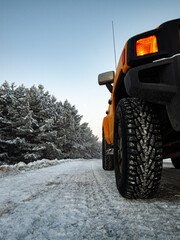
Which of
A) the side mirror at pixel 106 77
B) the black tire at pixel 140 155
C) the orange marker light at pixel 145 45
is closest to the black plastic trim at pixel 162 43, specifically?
the orange marker light at pixel 145 45

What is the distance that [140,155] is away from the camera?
1.04m

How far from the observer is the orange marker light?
1017mm

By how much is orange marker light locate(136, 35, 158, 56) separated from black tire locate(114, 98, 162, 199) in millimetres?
429

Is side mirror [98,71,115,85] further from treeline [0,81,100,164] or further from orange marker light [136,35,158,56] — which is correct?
treeline [0,81,100,164]

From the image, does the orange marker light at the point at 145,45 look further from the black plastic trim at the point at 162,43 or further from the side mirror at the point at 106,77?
the side mirror at the point at 106,77

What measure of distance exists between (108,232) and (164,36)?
1.19 meters

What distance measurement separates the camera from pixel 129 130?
42.2 inches

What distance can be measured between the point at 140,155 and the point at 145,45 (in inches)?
31.0

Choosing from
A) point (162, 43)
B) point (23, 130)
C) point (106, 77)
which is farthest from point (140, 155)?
point (23, 130)

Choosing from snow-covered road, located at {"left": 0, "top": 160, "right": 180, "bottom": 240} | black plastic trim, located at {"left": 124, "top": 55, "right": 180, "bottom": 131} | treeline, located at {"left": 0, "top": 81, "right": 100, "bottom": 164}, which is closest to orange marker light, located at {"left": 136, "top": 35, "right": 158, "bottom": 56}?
black plastic trim, located at {"left": 124, "top": 55, "right": 180, "bottom": 131}

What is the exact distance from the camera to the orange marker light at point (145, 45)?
3.34 feet

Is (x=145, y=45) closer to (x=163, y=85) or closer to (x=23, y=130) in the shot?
(x=163, y=85)

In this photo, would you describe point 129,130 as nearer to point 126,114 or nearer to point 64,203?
point 126,114

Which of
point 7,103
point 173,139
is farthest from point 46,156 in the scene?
point 173,139
